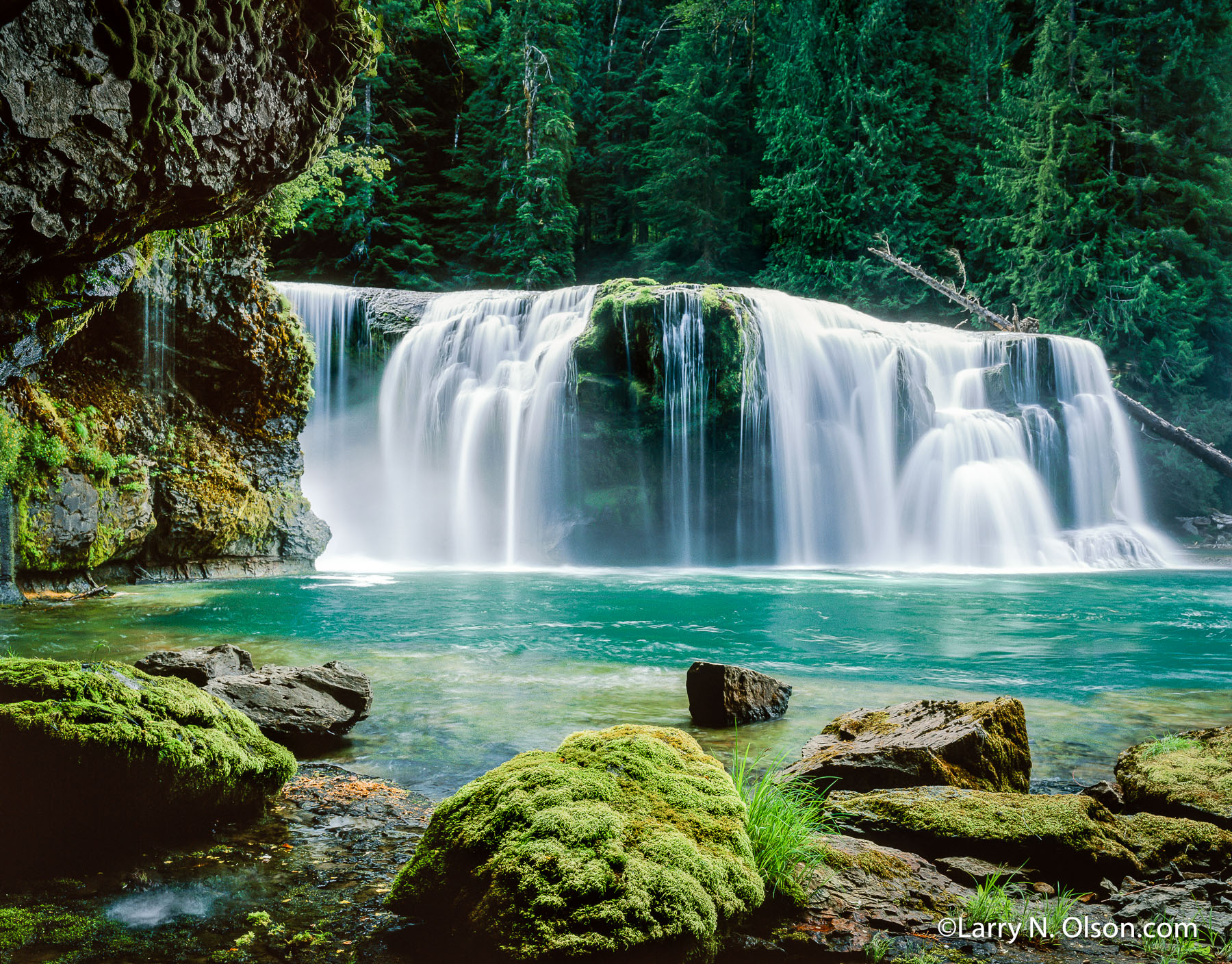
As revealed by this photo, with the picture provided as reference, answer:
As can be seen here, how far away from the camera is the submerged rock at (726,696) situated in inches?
195

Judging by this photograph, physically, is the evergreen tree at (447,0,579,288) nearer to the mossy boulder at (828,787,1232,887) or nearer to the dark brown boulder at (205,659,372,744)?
the dark brown boulder at (205,659,372,744)

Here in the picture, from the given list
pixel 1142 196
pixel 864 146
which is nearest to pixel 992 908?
pixel 1142 196

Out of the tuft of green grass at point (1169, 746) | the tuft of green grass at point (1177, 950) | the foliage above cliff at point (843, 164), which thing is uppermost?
the foliage above cliff at point (843, 164)

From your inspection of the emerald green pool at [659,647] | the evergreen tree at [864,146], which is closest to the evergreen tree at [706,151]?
the evergreen tree at [864,146]

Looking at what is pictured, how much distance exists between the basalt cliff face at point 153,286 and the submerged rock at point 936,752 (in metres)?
4.57

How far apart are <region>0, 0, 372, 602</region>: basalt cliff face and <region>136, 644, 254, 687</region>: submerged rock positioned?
2.26m

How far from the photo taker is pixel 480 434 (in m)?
18.7

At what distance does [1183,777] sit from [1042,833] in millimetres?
1130

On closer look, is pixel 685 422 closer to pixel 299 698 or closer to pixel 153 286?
pixel 153 286

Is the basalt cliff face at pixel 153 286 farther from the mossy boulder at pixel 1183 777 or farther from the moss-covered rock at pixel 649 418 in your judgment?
the moss-covered rock at pixel 649 418

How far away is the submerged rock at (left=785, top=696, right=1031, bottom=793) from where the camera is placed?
11.8 feet

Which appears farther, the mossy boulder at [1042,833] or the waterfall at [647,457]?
the waterfall at [647,457]

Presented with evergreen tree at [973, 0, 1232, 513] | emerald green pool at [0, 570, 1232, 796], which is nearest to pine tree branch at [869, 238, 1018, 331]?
evergreen tree at [973, 0, 1232, 513]

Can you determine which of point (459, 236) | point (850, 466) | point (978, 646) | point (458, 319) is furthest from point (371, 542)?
point (459, 236)
